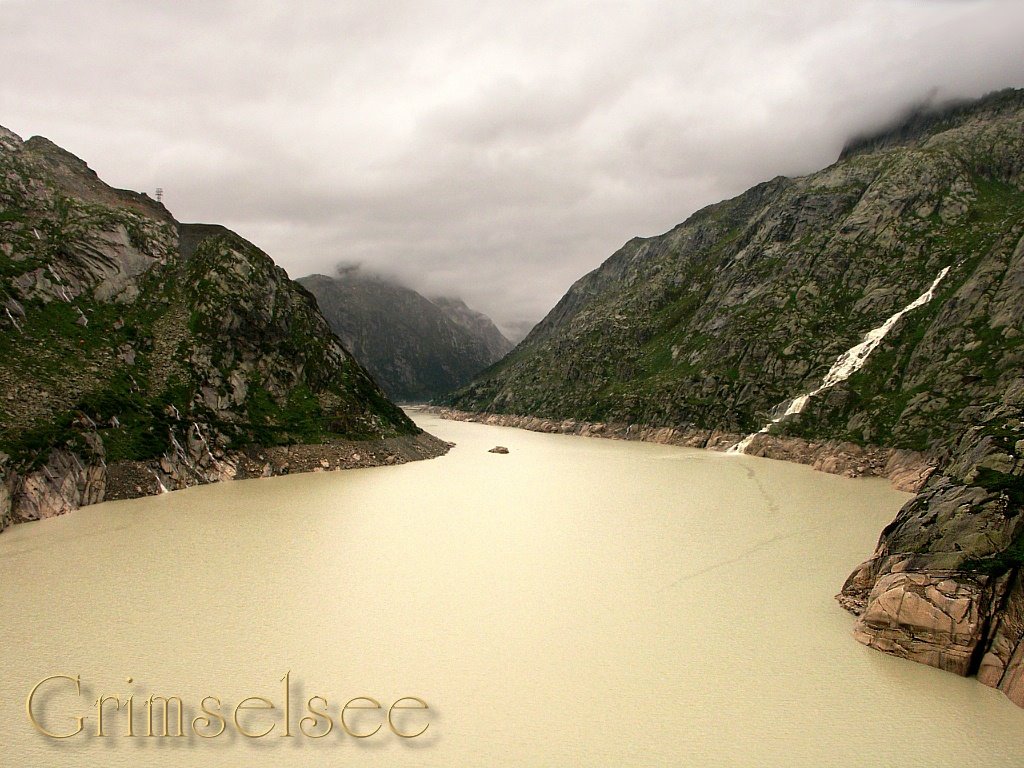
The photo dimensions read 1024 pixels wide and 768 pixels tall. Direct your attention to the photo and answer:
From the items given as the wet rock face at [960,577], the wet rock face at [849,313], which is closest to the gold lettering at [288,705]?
the wet rock face at [960,577]

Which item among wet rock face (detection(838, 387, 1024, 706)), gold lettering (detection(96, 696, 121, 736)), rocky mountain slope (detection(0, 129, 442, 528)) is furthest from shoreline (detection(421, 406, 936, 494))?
rocky mountain slope (detection(0, 129, 442, 528))

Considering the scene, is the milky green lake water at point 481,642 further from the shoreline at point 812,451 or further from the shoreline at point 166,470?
the shoreline at point 812,451

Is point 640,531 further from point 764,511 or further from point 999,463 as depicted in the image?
point 999,463

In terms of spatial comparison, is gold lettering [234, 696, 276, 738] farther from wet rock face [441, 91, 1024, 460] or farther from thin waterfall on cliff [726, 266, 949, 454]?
thin waterfall on cliff [726, 266, 949, 454]

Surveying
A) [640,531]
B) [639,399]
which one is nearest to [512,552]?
[640,531]

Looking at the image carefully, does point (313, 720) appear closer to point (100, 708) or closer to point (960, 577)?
point (100, 708)

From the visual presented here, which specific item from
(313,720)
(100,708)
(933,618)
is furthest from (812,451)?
(100,708)

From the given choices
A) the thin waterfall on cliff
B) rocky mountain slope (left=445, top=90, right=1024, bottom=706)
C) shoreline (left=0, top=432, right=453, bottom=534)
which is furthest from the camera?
the thin waterfall on cliff
